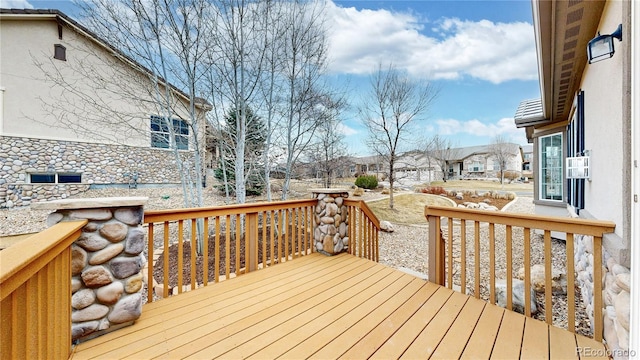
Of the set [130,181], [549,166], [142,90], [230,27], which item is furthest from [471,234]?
[130,181]

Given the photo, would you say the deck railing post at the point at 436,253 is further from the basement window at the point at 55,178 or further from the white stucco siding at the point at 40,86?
the basement window at the point at 55,178

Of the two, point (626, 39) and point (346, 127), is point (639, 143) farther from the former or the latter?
point (346, 127)

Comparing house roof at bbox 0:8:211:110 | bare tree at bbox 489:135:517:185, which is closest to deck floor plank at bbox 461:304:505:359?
house roof at bbox 0:8:211:110

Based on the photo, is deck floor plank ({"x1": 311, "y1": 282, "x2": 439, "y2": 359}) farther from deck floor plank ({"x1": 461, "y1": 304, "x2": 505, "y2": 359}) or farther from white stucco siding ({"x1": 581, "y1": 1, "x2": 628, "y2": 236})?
white stucco siding ({"x1": 581, "y1": 1, "x2": 628, "y2": 236})

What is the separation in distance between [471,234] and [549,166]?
2.70m

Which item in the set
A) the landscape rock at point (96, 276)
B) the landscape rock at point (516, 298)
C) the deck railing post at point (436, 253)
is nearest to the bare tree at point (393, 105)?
the landscape rock at point (516, 298)

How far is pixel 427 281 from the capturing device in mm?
2873

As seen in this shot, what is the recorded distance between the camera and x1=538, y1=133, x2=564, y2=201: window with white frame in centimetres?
598

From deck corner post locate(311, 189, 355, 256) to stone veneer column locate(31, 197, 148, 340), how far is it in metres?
2.38

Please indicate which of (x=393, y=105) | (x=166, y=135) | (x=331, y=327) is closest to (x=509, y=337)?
(x=331, y=327)

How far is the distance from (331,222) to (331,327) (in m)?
1.85

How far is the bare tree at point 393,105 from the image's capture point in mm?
10570

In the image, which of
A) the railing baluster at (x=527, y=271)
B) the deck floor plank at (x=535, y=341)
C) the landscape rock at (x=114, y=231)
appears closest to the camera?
the deck floor plank at (x=535, y=341)

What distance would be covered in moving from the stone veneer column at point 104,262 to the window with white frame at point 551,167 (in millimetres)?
8393
